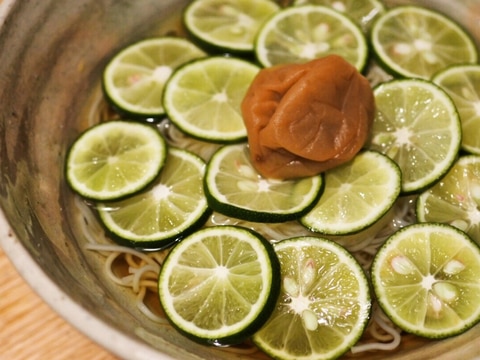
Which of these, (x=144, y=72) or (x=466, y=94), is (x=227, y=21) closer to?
(x=144, y=72)

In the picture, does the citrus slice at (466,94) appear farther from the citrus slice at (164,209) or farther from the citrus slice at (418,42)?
the citrus slice at (164,209)

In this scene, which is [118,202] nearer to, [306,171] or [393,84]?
[306,171]

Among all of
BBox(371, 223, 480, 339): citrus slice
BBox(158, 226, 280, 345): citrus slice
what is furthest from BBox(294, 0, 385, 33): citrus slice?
BBox(158, 226, 280, 345): citrus slice

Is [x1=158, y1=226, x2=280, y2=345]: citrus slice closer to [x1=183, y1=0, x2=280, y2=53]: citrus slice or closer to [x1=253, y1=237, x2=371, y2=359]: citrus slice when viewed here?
[x1=253, y1=237, x2=371, y2=359]: citrus slice

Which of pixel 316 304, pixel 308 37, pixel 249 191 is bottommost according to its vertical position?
pixel 316 304

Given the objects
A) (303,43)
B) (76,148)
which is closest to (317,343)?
(76,148)

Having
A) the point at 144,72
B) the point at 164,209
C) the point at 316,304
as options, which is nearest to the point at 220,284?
the point at 316,304

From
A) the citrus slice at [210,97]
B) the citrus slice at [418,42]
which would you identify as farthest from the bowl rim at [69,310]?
the citrus slice at [418,42]
